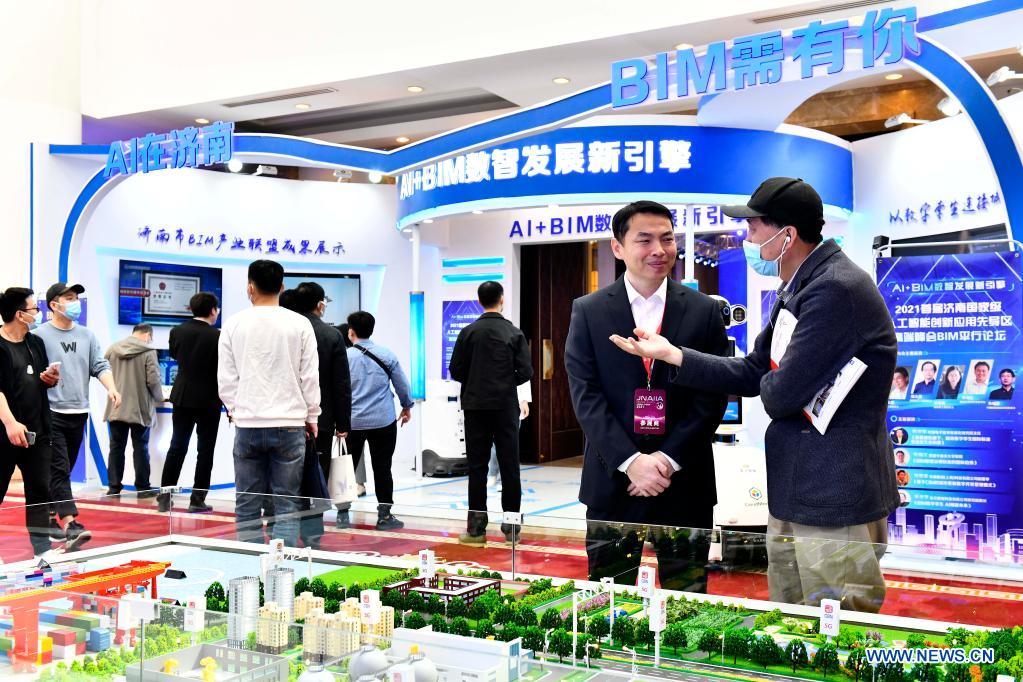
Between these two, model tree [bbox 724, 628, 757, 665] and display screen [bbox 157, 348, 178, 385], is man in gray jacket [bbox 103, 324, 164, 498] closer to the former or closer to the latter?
display screen [bbox 157, 348, 178, 385]

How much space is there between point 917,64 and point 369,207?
739 centimetres

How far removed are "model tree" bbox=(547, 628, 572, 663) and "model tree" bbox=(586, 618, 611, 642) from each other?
0.18 ft

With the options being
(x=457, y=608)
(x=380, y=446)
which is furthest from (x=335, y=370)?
(x=457, y=608)

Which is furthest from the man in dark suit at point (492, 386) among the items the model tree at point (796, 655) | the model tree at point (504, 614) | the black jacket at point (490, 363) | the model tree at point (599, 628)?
the model tree at point (796, 655)

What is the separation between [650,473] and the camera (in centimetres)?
270

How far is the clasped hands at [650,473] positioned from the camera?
8.86 feet

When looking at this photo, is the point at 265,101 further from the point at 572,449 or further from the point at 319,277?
the point at 572,449

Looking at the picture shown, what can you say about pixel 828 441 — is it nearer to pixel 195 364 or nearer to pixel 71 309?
pixel 71 309

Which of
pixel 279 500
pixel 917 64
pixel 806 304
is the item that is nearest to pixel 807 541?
pixel 806 304

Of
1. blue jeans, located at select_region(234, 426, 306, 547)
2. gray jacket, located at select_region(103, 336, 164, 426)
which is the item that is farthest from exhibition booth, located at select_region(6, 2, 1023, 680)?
blue jeans, located at select_region(234, 426, 306, 547)

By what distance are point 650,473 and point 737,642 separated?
2.11 ft

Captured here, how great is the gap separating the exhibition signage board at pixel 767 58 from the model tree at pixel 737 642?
3.81 meters

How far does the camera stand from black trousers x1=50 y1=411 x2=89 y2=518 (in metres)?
5.40

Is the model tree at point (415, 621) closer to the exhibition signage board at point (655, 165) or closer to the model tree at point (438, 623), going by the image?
the model tree at point (438, 623)
